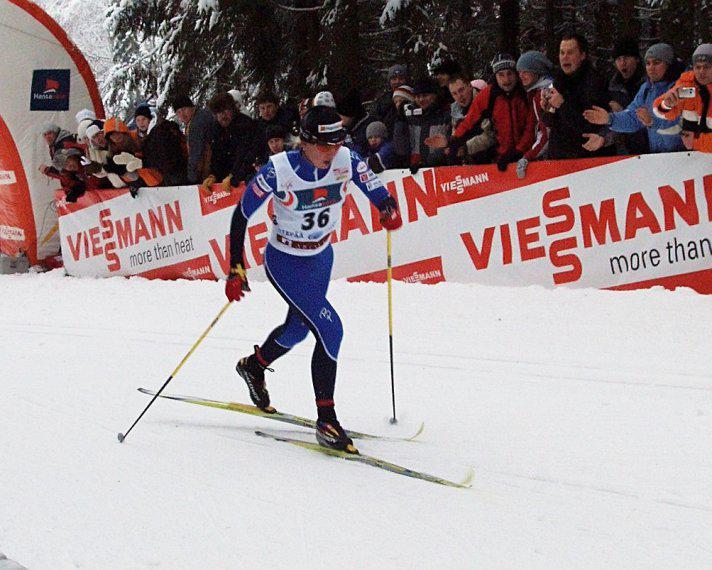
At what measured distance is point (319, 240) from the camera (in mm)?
5051

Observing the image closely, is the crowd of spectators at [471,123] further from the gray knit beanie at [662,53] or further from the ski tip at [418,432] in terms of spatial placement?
the ski tip at [418,432]

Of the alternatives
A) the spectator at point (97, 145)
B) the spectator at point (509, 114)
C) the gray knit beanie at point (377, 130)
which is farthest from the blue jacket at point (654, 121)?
the spectator at point (97, 145)

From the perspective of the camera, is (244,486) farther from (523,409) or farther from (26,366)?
(26,366)

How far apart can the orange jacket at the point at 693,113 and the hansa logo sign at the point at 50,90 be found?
1100cm

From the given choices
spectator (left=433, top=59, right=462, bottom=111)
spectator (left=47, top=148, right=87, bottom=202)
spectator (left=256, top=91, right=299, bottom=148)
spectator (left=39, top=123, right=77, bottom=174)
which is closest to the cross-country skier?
spectator (left=433, top=59, right=462, bottom=111)

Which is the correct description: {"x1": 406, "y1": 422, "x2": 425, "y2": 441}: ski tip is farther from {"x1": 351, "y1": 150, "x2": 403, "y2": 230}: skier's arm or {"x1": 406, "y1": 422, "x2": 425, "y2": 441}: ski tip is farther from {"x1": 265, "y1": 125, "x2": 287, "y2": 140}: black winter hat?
{"x1": 265, "y1": 125, "x2": 287, "y2": 140}: black winter hat

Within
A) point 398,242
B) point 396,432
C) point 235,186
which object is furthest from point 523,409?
point 235,186

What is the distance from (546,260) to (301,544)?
16.6ft

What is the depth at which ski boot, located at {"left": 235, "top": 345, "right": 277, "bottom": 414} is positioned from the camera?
541 centimetres

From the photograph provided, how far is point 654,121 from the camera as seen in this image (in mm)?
7324

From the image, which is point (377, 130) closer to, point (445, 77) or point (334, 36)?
point (445, 77)

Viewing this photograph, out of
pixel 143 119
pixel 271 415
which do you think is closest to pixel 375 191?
pixel 271 415

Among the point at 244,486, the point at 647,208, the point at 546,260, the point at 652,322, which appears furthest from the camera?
the point at 546,260

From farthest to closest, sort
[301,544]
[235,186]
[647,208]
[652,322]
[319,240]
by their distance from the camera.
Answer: [235,186] < [647,208] < [652,322] < [319,240] < [301,544]
